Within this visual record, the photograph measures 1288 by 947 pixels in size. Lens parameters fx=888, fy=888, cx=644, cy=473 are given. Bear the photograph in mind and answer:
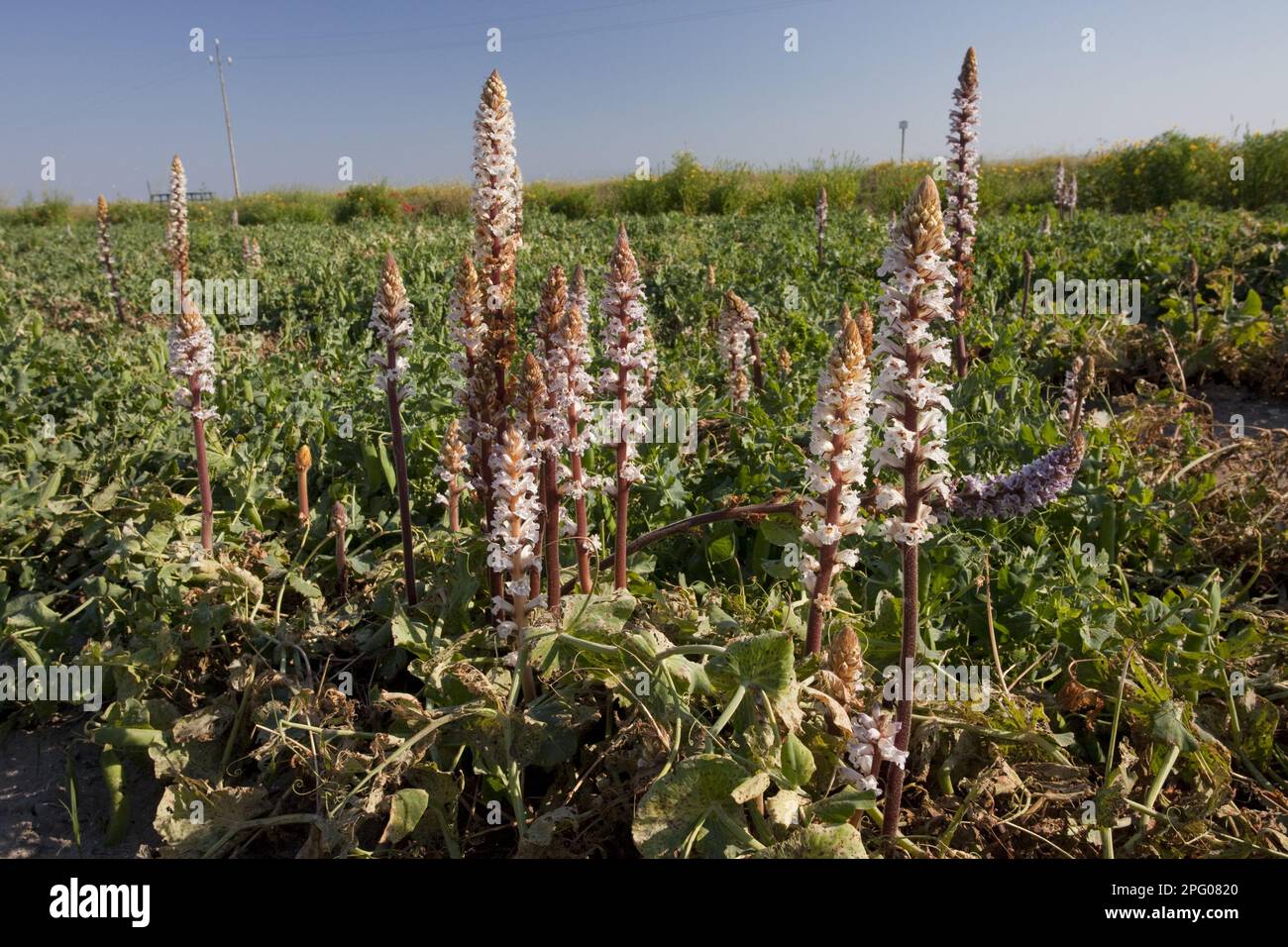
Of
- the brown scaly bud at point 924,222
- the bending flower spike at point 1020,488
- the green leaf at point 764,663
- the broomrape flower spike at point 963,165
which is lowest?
the green leaf at point 764,663

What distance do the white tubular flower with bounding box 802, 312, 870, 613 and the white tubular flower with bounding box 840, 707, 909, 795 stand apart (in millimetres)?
277

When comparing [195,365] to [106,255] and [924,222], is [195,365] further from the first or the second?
[106,255]

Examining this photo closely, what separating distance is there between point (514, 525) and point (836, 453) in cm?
84

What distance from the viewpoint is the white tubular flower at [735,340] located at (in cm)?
421

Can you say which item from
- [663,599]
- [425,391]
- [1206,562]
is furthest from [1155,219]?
[663,599]

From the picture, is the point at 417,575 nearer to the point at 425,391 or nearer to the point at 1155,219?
the point at 425,391

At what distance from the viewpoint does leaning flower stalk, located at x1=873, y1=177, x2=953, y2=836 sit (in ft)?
5.60

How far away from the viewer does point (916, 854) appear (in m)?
1.98

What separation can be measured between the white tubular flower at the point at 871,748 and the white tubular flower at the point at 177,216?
6.83m

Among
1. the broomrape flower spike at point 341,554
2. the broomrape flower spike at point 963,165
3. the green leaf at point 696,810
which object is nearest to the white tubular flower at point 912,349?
the green leaf at point 696,810

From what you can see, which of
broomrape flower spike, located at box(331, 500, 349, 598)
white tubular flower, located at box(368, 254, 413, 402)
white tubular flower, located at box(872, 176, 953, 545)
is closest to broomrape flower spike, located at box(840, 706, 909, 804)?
white tubular flower, located at box(872, 176, 953, 545)

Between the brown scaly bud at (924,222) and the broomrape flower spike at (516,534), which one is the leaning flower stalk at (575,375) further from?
the brown scaly bud at (924,222)
